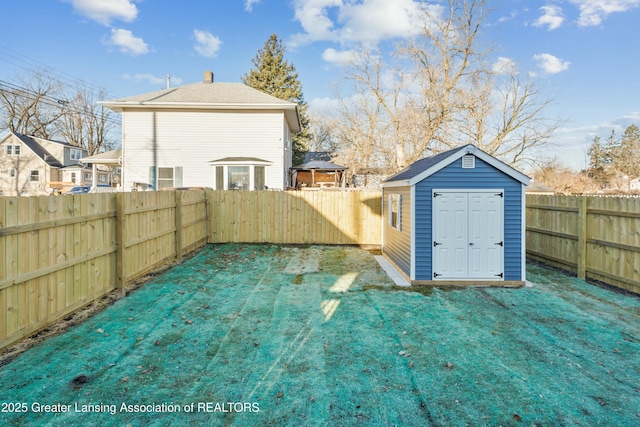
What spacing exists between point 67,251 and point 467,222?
690 centimetres

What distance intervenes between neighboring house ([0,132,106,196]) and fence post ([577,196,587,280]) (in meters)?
43.8

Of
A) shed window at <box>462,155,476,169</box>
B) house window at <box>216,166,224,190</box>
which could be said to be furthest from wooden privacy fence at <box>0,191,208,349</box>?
house window at <box>216,166,224,190</box>

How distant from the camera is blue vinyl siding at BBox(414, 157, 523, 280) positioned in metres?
6.83

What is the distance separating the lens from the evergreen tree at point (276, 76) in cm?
3538

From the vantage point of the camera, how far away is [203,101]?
15594mm

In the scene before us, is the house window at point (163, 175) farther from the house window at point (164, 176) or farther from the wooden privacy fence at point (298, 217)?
the wooden privacy fence at point (298, 217)

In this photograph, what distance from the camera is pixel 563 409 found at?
2.89 metres

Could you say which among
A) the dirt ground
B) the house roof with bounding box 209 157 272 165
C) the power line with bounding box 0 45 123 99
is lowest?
the dirt ground

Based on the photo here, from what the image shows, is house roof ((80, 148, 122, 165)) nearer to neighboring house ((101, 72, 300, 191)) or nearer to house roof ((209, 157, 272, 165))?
neighboring house ((101, 72, 300, 191))

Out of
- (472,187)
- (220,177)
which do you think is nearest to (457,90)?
(220,177)

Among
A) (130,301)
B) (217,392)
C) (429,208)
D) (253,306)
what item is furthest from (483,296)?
(130,301)

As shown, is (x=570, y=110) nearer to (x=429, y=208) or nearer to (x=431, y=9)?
(x=431, y=9)

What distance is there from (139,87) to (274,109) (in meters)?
24.8

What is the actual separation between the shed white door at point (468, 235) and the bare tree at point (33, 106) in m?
45.5
